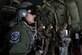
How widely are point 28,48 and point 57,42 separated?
50.9 inches

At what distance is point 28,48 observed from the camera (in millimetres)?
2596

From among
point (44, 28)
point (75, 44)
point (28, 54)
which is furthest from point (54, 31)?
point (28, 54)

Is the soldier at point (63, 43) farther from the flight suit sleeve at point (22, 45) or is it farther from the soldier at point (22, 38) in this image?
the flight suit sleeve at point (22, 45)

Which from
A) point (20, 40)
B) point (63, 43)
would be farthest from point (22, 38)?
point (63, 43)

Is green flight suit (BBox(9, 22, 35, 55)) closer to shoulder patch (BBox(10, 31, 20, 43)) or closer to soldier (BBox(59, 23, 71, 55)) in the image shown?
shoulder patch (BBox(10, 31, 20, 43))

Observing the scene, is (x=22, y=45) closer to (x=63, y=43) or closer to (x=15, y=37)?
(x=15, y=37)

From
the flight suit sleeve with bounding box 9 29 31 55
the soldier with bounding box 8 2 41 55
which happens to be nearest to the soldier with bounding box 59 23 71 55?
the soldier with bounding box 8 2 41 55

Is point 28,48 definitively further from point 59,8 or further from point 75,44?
point 59,8

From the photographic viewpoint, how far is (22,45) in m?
2.55

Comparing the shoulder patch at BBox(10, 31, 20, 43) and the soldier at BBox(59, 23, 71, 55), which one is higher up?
the shoulder patch at BBox(10, 31, 20, 43)

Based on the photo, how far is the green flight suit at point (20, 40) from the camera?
2.54 meters

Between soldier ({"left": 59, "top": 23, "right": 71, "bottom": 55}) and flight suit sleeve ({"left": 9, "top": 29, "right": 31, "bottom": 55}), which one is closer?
flight suit sleeve ({"left": 9, "top": 29, "right": 31, "bottom": 55})

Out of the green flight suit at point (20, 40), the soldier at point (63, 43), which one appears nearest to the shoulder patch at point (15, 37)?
the green flight suit at point (20, 40)

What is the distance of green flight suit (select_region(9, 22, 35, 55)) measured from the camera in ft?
8.34
